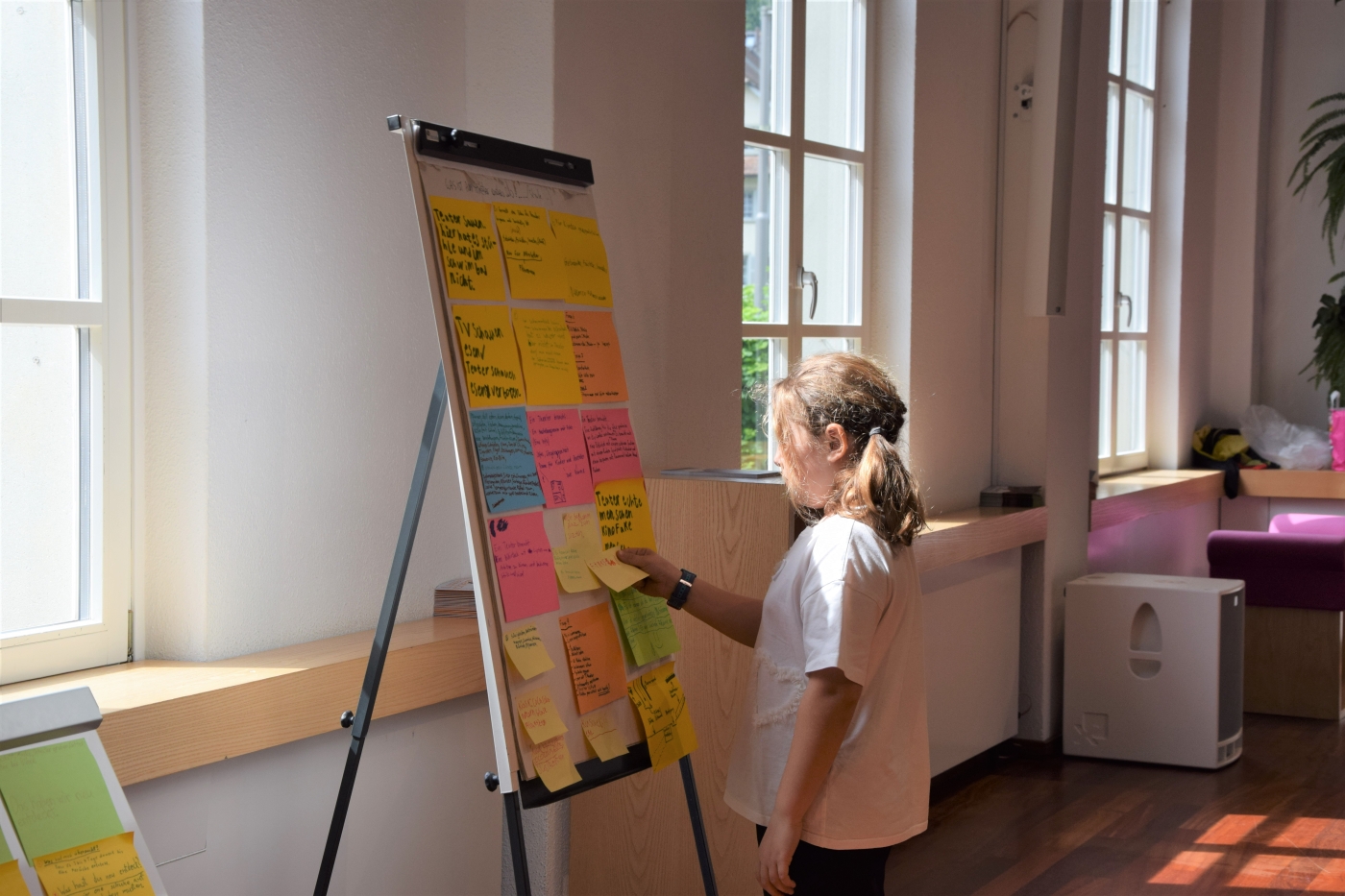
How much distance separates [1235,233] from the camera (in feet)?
20.3

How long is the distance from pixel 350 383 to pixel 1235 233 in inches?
211

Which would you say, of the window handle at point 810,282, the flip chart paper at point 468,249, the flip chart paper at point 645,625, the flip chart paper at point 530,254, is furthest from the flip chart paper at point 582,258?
the window handle at point 810,282

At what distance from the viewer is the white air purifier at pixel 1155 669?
399cm

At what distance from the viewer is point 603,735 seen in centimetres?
191

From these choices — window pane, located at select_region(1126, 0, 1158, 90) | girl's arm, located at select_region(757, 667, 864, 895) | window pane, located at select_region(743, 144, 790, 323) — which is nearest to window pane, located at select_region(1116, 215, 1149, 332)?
window pane, located at select_region(1126, 0, 1158, 90)

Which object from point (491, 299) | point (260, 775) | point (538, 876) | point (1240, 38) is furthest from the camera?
point (1240, 38)

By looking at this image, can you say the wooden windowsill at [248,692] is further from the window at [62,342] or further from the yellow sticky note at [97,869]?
the yellow sticky note at [97,869]

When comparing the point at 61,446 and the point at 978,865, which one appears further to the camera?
the point at 978,865

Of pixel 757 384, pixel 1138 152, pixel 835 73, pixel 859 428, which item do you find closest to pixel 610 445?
pixel 859 428

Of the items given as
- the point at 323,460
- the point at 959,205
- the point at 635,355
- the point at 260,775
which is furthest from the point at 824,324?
the point at 260,775

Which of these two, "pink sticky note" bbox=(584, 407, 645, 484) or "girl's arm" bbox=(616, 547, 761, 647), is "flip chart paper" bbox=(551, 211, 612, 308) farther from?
"girl's arm" bbox=(616, 547, 761, 647)

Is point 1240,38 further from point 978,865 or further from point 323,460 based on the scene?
point 323,460

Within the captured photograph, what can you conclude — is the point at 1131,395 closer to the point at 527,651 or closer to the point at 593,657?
the point at 593,657

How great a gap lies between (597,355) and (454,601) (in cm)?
66
